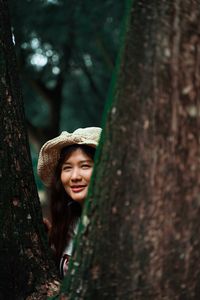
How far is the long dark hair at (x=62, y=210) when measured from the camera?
357 cm

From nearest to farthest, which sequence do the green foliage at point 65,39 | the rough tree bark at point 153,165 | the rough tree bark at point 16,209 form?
1. the rough tree bark at point 153,165
2. the rough tree bark at point 16,209
3. the green foliage at point 65,39

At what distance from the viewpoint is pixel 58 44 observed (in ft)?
47.4

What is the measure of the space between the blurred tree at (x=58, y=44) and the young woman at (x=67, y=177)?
29.9 feet

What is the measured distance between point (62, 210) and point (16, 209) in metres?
1.07

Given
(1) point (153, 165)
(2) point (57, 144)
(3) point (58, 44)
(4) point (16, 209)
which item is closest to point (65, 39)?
(3) point (58, 44)

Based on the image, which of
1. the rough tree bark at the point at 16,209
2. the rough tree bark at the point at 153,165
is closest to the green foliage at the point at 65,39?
the rough tree bark at the point at 16,209

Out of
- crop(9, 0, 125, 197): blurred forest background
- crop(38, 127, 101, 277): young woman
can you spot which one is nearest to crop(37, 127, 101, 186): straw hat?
crop(38, 127, 101, 277): young woman

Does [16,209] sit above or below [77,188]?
above

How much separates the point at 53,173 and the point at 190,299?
1958 mm

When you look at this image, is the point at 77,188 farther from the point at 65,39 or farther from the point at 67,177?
the point at 65,39

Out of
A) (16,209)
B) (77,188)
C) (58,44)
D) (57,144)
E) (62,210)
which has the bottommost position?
(62,210)

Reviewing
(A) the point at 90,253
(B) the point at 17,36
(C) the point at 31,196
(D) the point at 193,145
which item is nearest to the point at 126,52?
Result: (D) the point at 193,145

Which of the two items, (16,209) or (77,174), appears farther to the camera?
(77,174)

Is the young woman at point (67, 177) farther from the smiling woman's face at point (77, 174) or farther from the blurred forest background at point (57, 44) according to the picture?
the blurred forest background at point (57, 44)
